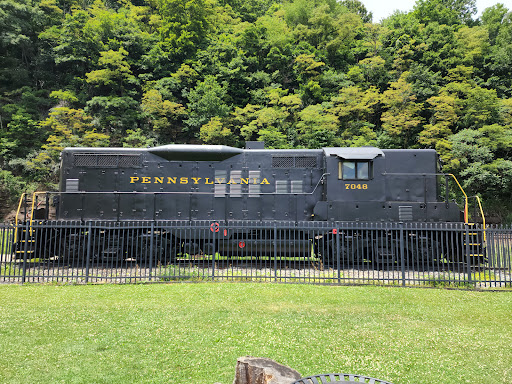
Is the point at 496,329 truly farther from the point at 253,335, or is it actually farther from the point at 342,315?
the point at 253,335

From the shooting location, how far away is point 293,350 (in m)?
4.23

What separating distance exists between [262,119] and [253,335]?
979 inches

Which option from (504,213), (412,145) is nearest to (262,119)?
(412,145)

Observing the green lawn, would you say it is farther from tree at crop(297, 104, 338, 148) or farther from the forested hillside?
tree at crop(297, 104, 338, 148)

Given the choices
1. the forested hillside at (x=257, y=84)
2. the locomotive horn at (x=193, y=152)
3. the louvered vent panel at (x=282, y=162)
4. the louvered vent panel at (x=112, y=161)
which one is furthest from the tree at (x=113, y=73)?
the louvered vent panel at (x=282, y=162)

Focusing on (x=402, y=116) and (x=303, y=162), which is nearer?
(x=303, y=162)

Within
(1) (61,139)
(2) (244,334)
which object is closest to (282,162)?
(2) (244,334)

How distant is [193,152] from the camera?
1148cm

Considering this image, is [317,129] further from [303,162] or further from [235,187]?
[235,187]

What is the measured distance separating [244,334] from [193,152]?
775cm

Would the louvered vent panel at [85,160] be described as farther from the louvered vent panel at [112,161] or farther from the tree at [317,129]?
the tree at [317,129]

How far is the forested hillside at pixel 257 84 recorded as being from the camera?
27188 mm

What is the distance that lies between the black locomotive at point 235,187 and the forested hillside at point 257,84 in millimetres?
16161

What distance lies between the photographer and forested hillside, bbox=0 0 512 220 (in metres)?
27.2
